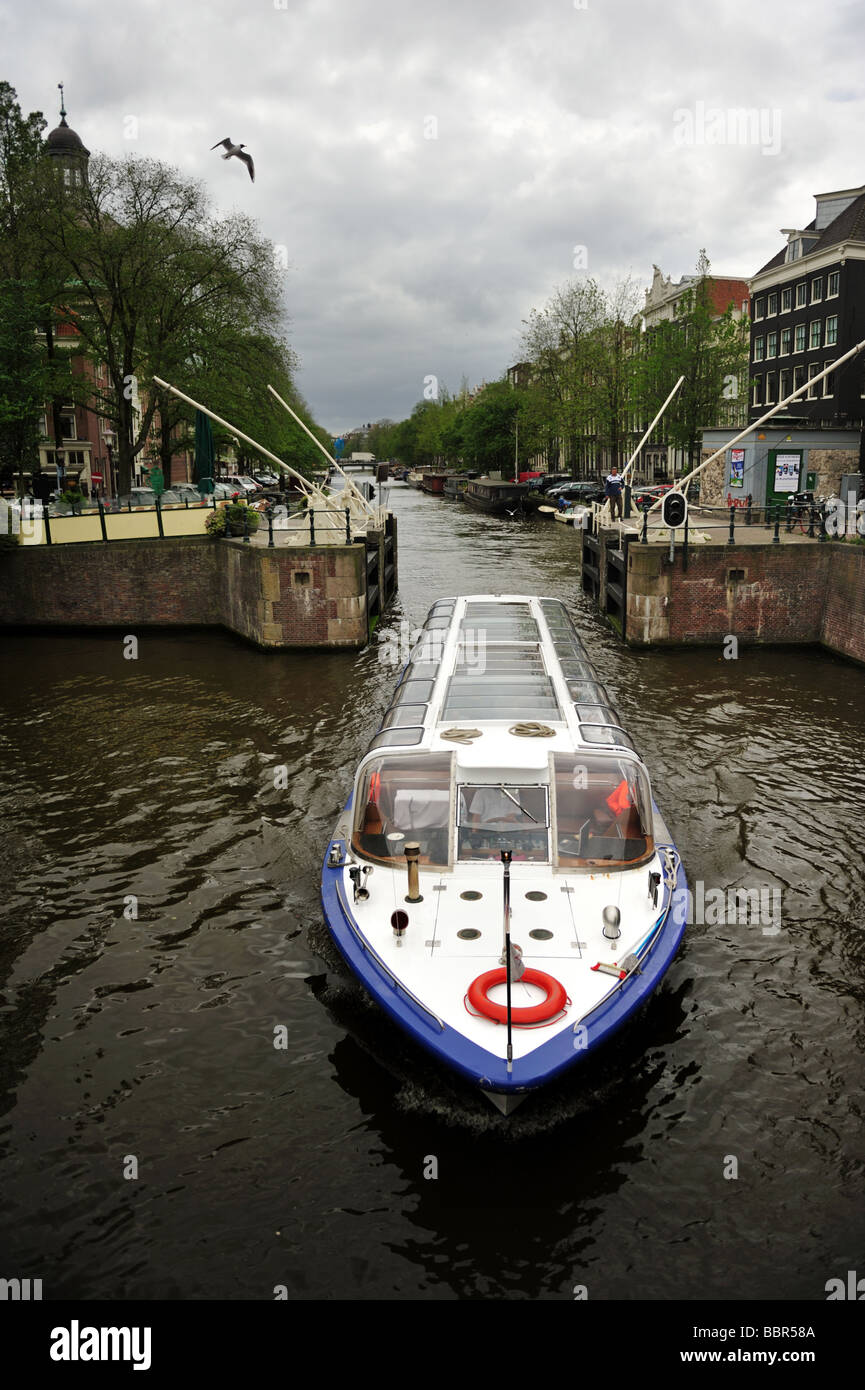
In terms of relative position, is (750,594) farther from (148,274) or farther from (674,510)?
(148,274)

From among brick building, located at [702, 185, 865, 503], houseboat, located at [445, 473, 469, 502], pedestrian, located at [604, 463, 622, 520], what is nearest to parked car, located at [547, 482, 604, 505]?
brick building, located at [702, 185, 865, 503]

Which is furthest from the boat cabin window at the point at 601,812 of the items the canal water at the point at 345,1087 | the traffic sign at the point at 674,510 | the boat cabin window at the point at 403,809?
the traffic sign at the point at 674,510

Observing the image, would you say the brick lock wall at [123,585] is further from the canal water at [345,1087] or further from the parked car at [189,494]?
the canal water at [345,1087]

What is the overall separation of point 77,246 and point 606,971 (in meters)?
34.7

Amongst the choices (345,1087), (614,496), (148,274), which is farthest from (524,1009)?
(148,274)

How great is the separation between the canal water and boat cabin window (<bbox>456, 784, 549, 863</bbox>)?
1722 millimetres

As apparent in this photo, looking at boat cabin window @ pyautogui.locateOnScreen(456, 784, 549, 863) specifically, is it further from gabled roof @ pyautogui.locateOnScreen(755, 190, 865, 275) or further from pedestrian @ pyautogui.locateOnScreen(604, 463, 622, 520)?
gabled roof @ pyautogui.locateOnScreen(755, 190, 865, 275)

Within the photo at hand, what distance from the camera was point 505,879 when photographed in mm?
7035

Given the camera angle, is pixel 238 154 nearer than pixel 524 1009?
No

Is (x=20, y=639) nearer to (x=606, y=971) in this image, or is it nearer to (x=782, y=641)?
(x=782, y=641)

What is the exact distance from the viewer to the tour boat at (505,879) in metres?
6.70

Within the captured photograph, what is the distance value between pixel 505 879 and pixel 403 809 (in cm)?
221

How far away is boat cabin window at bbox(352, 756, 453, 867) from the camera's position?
884 centimetres
